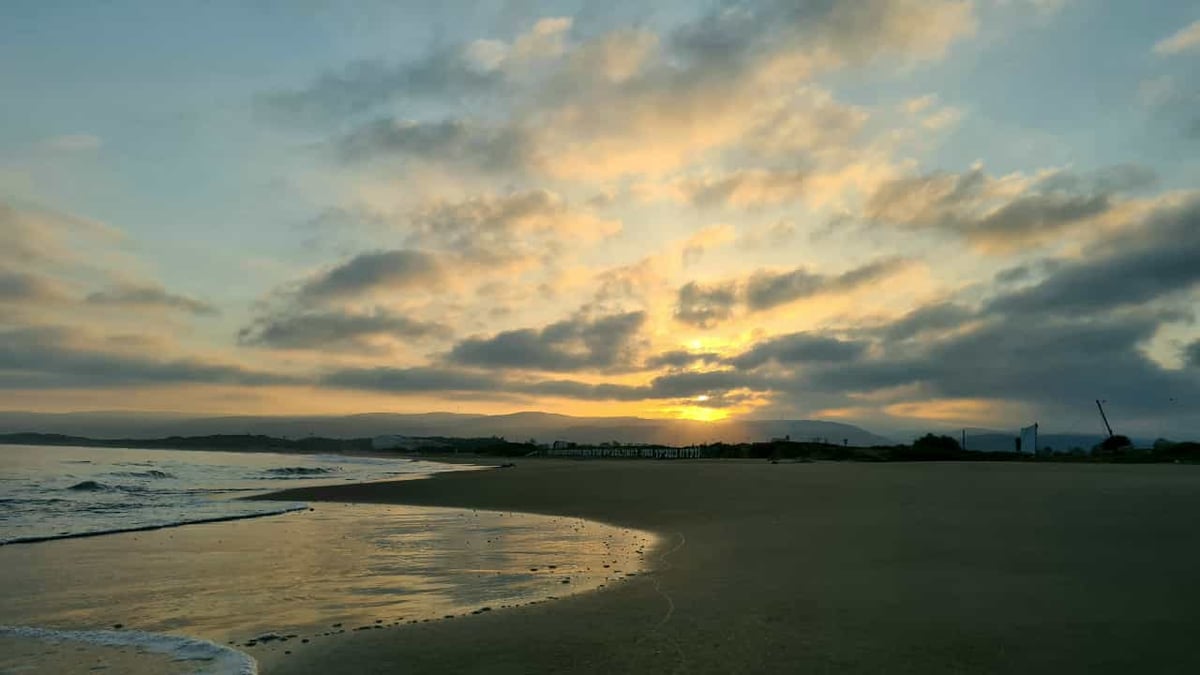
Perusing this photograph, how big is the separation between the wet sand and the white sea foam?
0.36 metres

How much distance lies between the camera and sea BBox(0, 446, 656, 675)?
805 centimetres

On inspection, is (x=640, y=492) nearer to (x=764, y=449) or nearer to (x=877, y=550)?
(x=877, y=550)

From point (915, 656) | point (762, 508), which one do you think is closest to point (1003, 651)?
point (915, 656)

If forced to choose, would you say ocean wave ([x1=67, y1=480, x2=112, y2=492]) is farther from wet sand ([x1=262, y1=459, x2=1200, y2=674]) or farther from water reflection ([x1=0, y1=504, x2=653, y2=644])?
wet sand ([x1=262, y1=459, x2=1200, y2=674])

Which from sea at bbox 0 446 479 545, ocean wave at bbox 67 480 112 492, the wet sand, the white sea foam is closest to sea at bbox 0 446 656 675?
the white sea foam

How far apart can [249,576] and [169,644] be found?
402cm

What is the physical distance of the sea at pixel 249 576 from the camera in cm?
805

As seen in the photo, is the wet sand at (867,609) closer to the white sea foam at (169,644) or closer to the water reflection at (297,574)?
the white sea foam at (169,644)

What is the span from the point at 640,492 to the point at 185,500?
52.6 ft

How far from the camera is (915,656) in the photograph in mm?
6922

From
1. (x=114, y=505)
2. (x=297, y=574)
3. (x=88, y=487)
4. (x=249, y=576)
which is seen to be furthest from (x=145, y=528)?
(x=88, y=487)

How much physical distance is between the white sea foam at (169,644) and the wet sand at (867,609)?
0.36 metres

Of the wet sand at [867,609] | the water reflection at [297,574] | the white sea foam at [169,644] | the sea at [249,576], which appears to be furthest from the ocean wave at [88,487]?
the white sea foam at [169,644]

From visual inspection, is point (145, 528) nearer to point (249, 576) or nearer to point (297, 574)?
point (249, 576)
